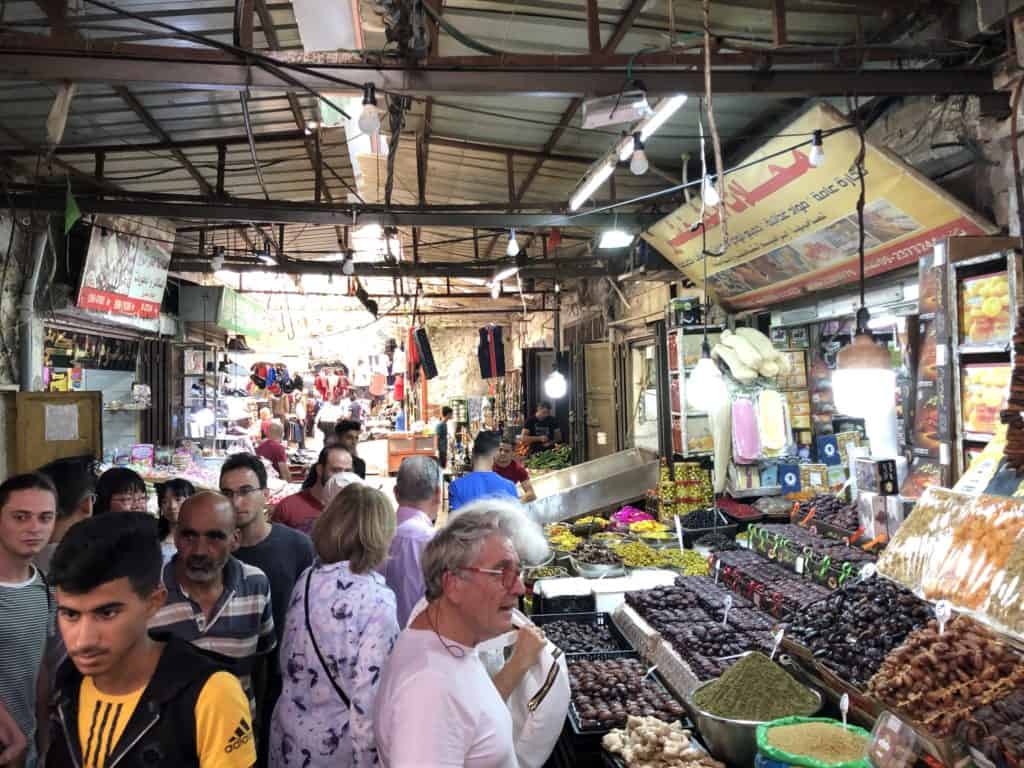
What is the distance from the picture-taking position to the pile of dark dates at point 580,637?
160 inches

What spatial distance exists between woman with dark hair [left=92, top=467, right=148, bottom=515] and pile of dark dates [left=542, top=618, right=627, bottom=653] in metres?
2.45

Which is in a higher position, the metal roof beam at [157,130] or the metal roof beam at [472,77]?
the metal roof beam at [157,130]

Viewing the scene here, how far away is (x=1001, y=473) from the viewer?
7.98 ft

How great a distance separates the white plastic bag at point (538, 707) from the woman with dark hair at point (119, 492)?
237 cm

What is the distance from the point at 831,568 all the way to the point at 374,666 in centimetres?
302

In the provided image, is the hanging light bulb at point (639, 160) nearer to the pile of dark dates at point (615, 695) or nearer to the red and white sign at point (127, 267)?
the pile of dark dates at point (615, 695)

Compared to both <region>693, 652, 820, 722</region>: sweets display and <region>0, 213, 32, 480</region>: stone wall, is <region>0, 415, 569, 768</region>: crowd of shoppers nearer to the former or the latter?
<region>693, 652, 820, 722</region>: sweets display

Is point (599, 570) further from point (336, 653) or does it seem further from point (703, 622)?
point (336, 653)

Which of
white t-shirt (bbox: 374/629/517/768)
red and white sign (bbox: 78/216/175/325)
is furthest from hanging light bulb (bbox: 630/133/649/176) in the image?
red and white sign (bbox: 78/216/175/325)

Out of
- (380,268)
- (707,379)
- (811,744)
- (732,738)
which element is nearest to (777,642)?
(732,738)

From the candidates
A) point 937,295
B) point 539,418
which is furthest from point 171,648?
point 539,418

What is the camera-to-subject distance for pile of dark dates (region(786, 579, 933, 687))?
288 cm

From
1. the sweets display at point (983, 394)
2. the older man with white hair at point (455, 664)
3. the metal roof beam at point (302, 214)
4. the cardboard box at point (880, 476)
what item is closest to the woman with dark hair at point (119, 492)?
the older man with white hair at point (455, 664)

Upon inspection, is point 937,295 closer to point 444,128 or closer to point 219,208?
point 444,128
